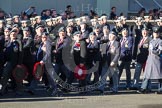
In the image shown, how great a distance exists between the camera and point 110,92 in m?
13.4

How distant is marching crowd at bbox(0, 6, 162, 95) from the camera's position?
41.2 feet

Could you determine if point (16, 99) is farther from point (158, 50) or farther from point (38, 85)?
point (158, 50)

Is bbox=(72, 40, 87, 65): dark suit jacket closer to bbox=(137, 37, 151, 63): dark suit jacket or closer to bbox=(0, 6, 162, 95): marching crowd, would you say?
bbox=(0, 6, 162, 95): marching crowd

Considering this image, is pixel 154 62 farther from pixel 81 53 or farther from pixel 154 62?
pixel 81 53

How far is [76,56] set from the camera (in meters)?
13.1

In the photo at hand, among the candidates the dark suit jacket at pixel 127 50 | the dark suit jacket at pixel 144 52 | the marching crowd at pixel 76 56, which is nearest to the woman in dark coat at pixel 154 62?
the marching crowd at pixel 76 56

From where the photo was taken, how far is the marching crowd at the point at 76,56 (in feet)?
41.2

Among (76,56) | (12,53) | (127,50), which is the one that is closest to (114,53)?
(127,50)

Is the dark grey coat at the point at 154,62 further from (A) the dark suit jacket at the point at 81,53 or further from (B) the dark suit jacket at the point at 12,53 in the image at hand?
(B) the dark suit jacket at the point at 12,53

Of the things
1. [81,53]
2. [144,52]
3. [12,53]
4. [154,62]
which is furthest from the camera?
[144,52]

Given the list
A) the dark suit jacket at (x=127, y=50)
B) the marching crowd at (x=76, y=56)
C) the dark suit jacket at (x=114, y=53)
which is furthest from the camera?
the dark suit jacket at (x=127, y=50)

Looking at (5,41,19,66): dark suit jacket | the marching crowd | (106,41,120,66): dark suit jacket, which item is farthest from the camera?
(106,41,120,66): dark suit jacket

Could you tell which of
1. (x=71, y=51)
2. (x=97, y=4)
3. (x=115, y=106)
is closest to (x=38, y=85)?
(x=71, y=51)

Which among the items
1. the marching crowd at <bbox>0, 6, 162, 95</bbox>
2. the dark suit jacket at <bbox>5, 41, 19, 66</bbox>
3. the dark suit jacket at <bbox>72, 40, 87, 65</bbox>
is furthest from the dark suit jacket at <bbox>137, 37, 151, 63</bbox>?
the dark suit jacket at <bbox>5, 41, 19, 66</bbox>
